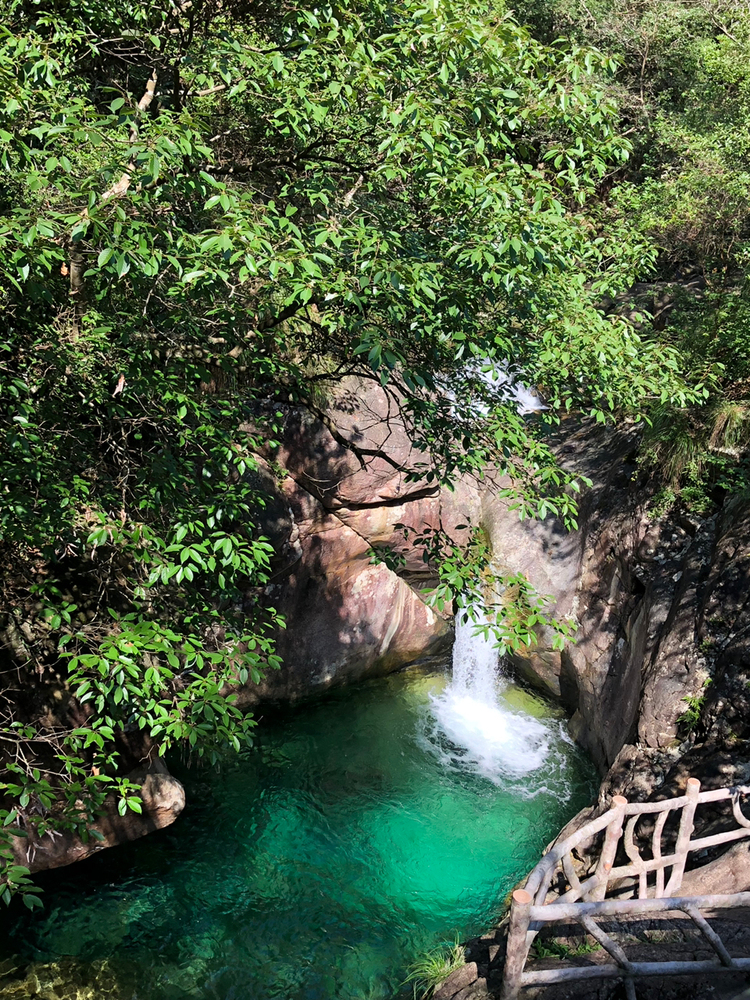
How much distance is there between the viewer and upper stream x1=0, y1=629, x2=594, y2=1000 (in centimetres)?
689

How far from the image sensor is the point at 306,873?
27.1ft

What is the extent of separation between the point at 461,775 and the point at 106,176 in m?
8.73

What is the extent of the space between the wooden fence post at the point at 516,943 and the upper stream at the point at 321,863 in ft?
9.71

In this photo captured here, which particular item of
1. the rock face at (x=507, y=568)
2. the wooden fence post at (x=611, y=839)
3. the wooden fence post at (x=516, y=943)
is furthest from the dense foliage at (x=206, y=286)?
the rock face at (x=507, y=568)

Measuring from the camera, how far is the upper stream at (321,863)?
22.6 feet

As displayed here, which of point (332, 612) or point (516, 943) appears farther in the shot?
point (332, 612)

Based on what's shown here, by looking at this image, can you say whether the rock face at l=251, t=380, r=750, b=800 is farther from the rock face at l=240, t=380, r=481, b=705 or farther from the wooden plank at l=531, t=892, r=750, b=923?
the wooden plank at l=531, t=892, r=750, b=923

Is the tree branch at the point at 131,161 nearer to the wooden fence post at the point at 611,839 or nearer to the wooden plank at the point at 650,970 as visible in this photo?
the wooden fence post at the point at 611,839

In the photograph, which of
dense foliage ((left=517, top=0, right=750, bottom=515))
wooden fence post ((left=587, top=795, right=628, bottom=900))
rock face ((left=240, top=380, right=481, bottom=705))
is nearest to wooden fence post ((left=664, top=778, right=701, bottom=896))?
wooden fence post ((left=587, top=795, right=628, bottom=900))

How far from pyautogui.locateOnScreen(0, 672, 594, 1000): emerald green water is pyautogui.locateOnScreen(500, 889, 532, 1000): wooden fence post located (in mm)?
3019

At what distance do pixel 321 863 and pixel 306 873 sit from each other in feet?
0.75

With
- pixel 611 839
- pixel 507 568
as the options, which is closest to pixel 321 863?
pixel 611 839

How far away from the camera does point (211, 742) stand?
→ 575 cm

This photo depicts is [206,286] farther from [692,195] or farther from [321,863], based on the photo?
[692,195]
